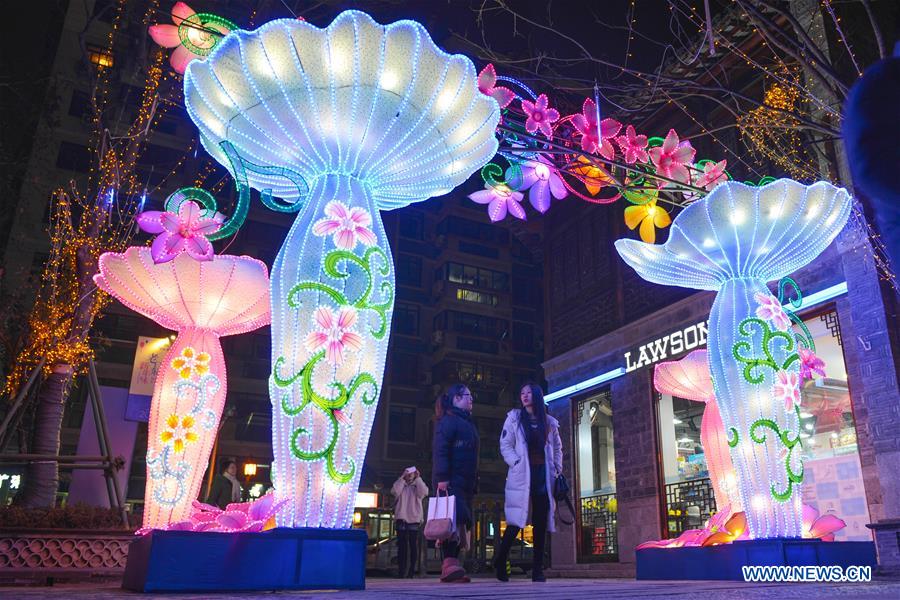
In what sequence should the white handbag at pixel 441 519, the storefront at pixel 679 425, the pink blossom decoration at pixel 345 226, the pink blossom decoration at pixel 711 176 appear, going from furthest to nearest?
the storefront at pixel 679 425, the pink blossom decoration at pixel 711 176, the white handbag at pixel 441 519, the pink blossom decoration at pixel 345 226

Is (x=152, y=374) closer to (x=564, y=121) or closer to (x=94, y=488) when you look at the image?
(x=94, y=488)

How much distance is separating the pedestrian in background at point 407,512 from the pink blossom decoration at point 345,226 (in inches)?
247

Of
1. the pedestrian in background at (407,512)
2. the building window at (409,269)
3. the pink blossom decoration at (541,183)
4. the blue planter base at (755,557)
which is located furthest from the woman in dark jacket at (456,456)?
the building window at (409,269)

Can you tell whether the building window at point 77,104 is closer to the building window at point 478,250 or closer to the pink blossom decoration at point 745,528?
the building window at point 478,250

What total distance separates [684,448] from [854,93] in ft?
37.2

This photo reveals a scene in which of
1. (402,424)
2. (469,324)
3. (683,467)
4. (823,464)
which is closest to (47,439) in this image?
(683,467)

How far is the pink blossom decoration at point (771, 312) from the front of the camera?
520 centimetres

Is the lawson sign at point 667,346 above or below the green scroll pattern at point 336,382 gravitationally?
above

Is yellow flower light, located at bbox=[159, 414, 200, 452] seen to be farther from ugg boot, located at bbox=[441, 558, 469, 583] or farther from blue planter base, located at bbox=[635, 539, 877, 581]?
blue planter base, located at bbox=[635, 539, 877, 581]

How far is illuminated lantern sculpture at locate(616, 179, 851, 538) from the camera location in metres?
4.91

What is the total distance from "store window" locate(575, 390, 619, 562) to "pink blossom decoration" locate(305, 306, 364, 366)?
10.5 m

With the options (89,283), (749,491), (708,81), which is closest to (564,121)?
(749,491)

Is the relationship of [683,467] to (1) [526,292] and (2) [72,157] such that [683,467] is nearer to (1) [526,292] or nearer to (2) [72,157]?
(1) [526,292]

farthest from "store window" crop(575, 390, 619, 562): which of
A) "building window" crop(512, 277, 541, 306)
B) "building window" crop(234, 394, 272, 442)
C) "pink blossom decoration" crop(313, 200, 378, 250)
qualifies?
"building window" crop(512, 277, 541, 306)
